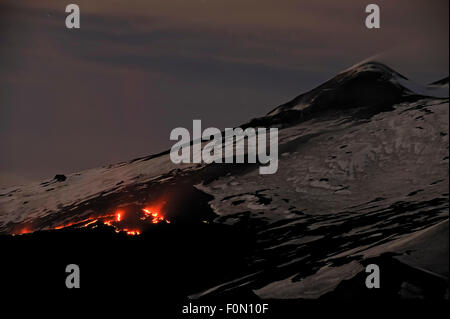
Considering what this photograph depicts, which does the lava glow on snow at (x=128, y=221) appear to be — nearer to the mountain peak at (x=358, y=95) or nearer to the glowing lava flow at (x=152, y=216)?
the glowing lava flow at (x=152, y=216)

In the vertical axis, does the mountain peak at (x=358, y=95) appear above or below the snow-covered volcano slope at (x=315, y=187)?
above

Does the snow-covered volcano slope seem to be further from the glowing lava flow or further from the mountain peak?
the glowing lava flow

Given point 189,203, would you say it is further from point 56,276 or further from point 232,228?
point 56,276

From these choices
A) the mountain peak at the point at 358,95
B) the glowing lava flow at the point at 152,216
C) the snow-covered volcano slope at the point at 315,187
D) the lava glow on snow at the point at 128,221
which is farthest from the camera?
the mountain peak at the point at 358,95

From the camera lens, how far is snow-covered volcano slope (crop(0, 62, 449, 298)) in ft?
270

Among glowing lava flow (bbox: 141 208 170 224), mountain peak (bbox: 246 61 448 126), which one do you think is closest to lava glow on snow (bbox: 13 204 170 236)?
glowing lava flow (bbox: 141 208 170 224)

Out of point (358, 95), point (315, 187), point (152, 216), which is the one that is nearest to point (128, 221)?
point (152, 216)

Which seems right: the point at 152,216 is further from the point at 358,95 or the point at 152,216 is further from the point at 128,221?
the point at 358,95

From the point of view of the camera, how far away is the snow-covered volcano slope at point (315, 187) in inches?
3238

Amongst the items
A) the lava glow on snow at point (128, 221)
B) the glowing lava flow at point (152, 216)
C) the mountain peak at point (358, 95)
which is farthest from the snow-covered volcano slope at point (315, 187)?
the lava glow on snow at point (128, 221)

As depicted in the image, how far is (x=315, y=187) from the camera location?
123562 millimetres

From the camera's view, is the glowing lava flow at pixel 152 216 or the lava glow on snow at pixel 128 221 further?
the glowing lava flow at pixel 152 216
